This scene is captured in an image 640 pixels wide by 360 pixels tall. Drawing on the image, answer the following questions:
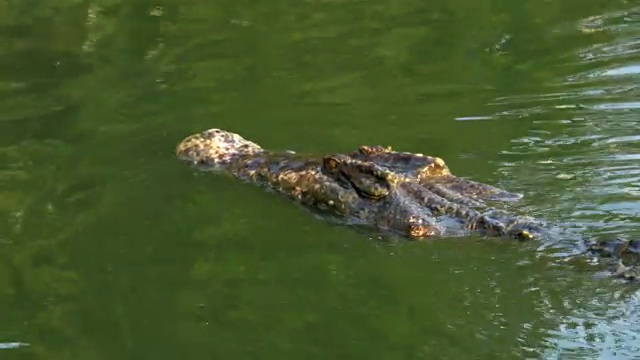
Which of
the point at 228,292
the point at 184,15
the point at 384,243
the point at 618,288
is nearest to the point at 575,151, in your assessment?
the point at 384,243

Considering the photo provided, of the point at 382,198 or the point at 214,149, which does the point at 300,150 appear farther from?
the point at 382,198

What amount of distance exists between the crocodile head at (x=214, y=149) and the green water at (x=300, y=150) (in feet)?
0.65

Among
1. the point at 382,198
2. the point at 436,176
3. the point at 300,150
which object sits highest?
the point at 436,176

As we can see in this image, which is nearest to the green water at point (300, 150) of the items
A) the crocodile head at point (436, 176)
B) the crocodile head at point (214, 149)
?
the crocodile head at point (214, 149)

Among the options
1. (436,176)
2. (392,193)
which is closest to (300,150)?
(436,176)

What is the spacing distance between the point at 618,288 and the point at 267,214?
334 cm

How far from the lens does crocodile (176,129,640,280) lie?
8141 mm

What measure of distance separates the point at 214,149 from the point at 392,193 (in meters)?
2.39

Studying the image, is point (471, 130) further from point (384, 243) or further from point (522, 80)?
point (384, 243)

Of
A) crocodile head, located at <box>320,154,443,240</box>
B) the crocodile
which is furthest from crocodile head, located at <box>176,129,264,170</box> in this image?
crocodile head, located at <box>320,154,443,240</box>

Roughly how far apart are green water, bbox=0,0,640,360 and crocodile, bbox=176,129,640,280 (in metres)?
0.21

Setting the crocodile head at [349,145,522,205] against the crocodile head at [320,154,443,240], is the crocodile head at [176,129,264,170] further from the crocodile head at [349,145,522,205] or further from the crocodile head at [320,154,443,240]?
the crocodile head at [349,145,522,205]

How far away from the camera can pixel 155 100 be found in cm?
1278

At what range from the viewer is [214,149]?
10359mm
